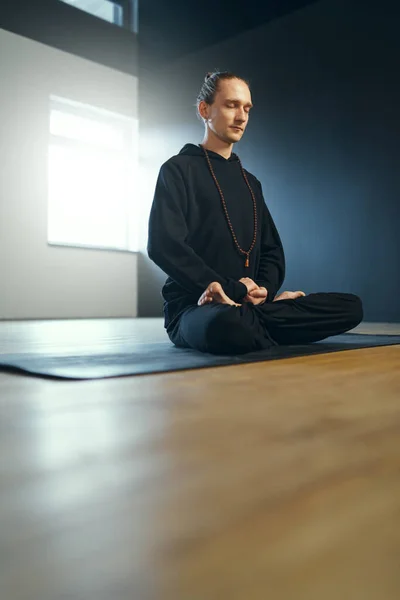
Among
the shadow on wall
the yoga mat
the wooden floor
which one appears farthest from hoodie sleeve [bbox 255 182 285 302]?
the shadow on wall

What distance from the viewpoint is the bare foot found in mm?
1888

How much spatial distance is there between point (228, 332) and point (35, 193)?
4.61 meters

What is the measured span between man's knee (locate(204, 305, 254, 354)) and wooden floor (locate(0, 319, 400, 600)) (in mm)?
716

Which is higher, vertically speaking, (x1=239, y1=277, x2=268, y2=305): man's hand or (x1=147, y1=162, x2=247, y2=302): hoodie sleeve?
(x1=147, y1=162, x2=247, y2=302): hoodie sleeve

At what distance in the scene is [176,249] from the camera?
2.01 meters

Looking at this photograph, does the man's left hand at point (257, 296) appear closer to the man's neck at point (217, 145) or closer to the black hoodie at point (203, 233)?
the black hoodie at point (203, 233)

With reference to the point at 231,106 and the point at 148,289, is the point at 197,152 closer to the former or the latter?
the point at 231,106

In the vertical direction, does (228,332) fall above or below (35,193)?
below

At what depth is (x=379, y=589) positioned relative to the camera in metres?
0.36

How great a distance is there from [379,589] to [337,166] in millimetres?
5279

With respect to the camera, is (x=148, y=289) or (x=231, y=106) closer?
(x=231, y=106)

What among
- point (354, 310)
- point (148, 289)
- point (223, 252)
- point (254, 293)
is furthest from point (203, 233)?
point (148, 289)

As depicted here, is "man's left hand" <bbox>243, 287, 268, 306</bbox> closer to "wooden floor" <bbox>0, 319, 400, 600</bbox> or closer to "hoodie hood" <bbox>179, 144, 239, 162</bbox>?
"hoodie hood" <bbox>179, 144, 239, 162</bbox>

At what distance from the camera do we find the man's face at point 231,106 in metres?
2.13
